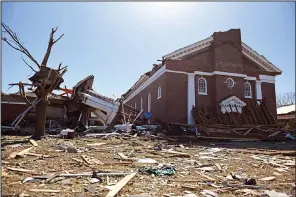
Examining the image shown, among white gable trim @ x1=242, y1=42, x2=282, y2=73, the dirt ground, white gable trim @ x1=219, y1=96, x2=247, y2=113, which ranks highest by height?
white gable trim @ x1=242, y1=42, x2=282, y2=73

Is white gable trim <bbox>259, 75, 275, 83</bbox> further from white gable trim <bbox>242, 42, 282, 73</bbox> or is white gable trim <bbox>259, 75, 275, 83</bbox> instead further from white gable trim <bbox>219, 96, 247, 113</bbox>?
white gable trim <bbox>219, 96, 247, 113</bbox>

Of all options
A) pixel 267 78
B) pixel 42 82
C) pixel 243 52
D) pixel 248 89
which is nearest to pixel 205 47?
pixel 243 52

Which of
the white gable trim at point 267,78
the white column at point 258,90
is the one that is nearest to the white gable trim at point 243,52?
the white gable trim at point 267,78

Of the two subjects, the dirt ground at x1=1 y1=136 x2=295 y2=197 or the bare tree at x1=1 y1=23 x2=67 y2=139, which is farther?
the bare tree at x1=1 y1=23 x2=67 y2=139

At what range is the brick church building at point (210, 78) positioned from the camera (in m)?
23.8

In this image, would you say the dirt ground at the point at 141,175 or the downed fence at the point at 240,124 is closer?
the dirt ground at the point at 141,175

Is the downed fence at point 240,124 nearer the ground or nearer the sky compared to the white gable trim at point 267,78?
nearer the ground

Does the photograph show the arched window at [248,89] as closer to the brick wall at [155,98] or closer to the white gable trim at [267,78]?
the white gable trim at [267,78]

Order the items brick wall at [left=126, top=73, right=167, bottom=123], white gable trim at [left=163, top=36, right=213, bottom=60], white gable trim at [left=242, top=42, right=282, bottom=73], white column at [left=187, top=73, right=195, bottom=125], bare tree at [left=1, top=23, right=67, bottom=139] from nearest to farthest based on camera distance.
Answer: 1. bare tree at [left=1, top=23, right=67, bottom=139]
2. white column at [left=187, top=73, right=195, bottom=125]
3. brick wall at [left=126, top=73, right=167, bottom=123]
4. white gable trim at [left=163, top=36, right=213, bottom=60]
5. white gable trim at [left=242, top=42, right=282, bottom=73]

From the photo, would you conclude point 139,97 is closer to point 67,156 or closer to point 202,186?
point 67,156

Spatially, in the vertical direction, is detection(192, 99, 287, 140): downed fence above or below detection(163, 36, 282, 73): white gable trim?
below

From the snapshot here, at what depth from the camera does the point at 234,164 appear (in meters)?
8.65

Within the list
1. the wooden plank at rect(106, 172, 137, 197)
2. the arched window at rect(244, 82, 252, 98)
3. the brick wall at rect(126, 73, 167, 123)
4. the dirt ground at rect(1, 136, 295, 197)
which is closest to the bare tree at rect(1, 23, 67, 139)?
the dirt ground at rect(1, 136, 295, 197)

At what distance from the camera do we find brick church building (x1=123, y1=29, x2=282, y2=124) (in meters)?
23.8
